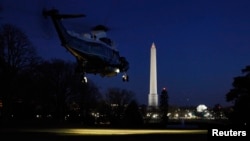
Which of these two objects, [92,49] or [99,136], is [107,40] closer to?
[92,49]

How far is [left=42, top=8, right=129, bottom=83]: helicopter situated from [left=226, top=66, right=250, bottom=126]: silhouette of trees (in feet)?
75.5

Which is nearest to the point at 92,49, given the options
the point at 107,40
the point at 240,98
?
the point at 107,40

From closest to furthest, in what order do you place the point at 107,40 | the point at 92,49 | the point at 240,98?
the point at 92,49
the point at 107,40
the point at 240,98

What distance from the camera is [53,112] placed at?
11538 centimetres

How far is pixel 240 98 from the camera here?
87938 mm

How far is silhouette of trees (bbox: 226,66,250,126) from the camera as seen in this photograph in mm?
81312

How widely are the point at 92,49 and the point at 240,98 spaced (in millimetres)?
39231

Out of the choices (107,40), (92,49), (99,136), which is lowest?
(99,136)

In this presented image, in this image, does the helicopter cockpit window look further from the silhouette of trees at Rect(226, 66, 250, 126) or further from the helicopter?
the silhouette of trees at Rect(226, 66, 250, 126)

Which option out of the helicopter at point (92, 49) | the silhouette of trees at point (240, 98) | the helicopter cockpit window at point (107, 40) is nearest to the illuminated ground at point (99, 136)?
the helicopter at point (92, 49)

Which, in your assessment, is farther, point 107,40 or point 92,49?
point 107,40

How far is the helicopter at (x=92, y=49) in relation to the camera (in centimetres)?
5038

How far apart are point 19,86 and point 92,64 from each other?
2658 centimetres

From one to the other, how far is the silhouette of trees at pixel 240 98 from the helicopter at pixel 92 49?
2300 centimetres
